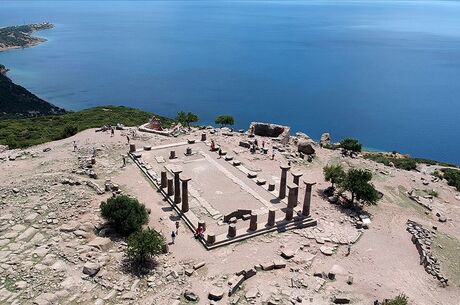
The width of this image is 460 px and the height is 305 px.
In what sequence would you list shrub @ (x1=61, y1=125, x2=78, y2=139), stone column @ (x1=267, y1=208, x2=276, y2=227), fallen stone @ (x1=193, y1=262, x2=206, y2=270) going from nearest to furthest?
fallen stone @ (x1=193, y1=262, x2=206, y2=270), stone column @ (x1=267, y1=208, x2=276, y2=227), shrub @ (x1=61, y1=125, x2=78, y2=139)

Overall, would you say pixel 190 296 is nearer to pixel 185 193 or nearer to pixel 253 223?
pixel 253 223

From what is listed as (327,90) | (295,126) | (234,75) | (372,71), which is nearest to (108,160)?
(295,126)

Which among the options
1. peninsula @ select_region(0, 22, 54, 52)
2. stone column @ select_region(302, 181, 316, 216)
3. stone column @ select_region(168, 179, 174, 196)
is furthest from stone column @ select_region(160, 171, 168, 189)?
peninsula @ select_region(0, 22, 54, 52)

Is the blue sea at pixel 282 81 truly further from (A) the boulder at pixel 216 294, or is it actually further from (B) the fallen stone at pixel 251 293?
(A) the boulder at pixel 216 294

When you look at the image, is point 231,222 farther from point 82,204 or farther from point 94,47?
point 94,47

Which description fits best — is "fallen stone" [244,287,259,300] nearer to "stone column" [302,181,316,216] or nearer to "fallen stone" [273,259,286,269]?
"fallen stone" [273,259,286,269]

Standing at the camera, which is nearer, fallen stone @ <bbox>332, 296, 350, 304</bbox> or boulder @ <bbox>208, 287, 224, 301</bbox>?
boulder @ <bbox>208, 287, 224, 301</bbox>

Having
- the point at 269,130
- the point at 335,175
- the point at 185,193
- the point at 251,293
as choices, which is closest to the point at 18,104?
the point at 269,130
